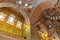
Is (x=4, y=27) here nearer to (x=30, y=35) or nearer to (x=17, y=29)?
(x=17, y=29)

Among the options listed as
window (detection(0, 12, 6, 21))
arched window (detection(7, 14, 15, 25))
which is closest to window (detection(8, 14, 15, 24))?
arched window (detection(7, 14, 15, 25))

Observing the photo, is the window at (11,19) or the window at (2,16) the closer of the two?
the window at (2,16)

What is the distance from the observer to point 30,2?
10969mm

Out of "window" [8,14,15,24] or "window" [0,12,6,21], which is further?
"window" [8,14,15,24]

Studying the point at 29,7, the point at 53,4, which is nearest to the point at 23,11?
the point at 29,7

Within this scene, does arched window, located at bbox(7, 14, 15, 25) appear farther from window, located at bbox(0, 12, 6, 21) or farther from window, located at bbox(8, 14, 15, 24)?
window, located at bbox(0, 12, 6, 21)

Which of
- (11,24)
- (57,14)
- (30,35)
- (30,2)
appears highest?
(30,2)

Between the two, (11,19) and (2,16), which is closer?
(2,16)

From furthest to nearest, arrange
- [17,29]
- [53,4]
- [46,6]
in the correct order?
[17,29] → [46,6] → [53,4]

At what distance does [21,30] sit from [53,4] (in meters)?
3.49

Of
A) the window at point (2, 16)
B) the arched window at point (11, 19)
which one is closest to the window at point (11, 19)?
the arched window at point (11, 19)

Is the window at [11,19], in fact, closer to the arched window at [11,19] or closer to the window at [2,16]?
the arched window at [11,19]

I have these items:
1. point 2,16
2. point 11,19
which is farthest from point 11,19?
point 2,16

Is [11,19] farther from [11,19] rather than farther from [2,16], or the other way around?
[2,16]
